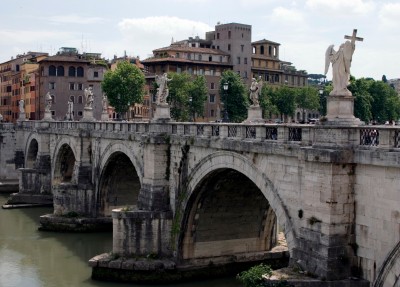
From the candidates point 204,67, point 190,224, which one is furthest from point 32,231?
point 204,67

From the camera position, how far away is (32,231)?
41.6 metres

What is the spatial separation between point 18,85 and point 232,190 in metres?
79.1

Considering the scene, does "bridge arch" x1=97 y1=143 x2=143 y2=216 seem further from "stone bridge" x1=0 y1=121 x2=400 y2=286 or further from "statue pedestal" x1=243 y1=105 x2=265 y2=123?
"statue pedestal" x1=243 y1=105 x2=265 y2=123

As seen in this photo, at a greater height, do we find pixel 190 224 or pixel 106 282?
pixel 190 224

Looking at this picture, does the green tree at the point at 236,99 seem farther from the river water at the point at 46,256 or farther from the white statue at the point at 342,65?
the white statue at the point at 342,65

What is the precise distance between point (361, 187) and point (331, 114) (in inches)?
86.3

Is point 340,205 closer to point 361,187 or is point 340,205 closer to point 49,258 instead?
point 361,187

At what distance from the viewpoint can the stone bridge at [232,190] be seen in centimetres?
1600

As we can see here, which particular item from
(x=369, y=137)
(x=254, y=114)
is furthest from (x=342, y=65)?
(x=254, y=114)

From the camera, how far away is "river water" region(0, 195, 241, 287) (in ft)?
97.4

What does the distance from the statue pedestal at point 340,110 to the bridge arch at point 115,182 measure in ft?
77.0

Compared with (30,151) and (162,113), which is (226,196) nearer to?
(162,113)

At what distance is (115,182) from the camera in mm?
41406

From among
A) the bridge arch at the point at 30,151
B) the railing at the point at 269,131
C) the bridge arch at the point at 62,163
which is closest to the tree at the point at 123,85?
the bridge arch at the point at 30,151
